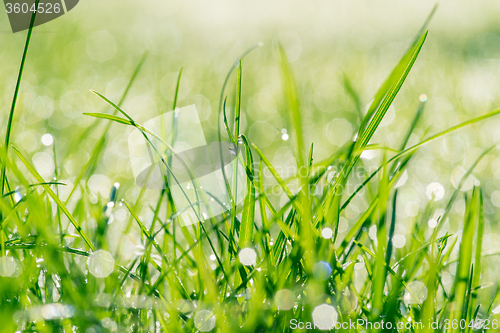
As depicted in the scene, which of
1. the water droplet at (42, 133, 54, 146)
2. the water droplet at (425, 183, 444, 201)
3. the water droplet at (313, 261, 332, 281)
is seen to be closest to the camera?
the water droplet at (313, 261, 332, 281)

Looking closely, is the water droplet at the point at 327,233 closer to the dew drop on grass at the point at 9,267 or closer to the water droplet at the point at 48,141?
the dew drop on grass at the point at 9,267

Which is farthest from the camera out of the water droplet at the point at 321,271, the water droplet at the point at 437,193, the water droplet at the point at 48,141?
the water droplet at the point at 48,141

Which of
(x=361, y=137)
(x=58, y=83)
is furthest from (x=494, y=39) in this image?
(x=361, y=137)

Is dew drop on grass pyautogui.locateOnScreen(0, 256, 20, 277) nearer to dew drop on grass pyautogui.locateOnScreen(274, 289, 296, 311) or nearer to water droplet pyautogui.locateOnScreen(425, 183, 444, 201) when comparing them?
dew drop on grass pyautogui.locateOnScreen(274, 289, 296, 311)

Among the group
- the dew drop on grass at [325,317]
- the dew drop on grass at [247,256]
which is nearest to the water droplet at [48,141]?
the dew drop on grass at [247,256]

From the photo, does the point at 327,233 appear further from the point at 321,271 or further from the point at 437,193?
the point at 437,193

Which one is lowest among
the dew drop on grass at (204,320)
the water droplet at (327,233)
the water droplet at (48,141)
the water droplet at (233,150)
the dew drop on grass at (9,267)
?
the dew drop on grass at (204,320)

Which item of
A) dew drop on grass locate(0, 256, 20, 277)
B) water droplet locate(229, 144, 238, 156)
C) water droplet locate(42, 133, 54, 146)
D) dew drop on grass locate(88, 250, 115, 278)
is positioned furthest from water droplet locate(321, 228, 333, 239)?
water droplet locate(42, 133, 54, 146)
